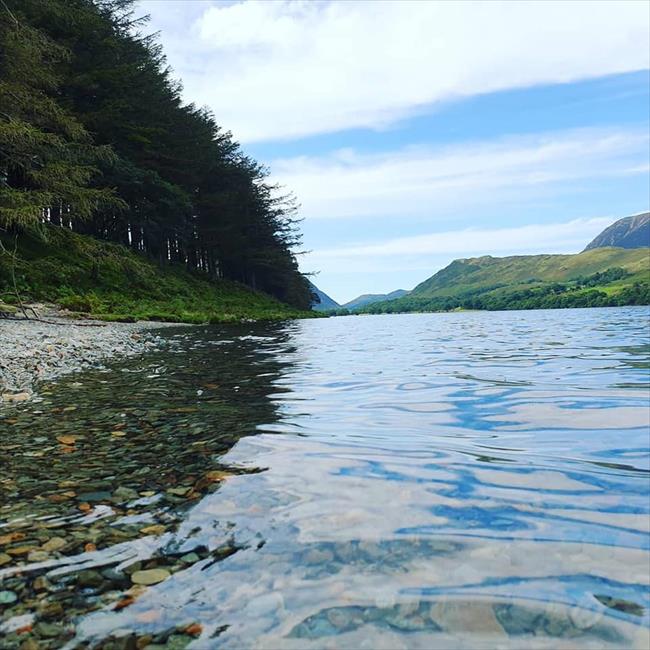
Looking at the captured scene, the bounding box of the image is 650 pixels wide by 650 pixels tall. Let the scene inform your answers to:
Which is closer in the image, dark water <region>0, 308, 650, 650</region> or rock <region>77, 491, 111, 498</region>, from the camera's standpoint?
dark water <region>0, 308, 650, 650</region>

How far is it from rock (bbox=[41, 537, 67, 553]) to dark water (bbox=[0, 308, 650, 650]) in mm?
25

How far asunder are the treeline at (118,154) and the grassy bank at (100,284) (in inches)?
72.7

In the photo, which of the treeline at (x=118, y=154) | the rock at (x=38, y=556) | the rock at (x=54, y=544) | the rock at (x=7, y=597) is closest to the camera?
the rock at (x=7, y=597)

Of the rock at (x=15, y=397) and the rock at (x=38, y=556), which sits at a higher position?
the rock at (x=15, y=397)

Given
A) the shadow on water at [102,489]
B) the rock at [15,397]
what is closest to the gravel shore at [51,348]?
the rock at [15,397]

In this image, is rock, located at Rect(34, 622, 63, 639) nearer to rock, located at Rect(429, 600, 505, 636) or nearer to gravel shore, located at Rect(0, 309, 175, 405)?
rock, located at Rect(429, 600, 505, 636)

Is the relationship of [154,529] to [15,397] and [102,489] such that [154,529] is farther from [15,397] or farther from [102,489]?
[15,397]

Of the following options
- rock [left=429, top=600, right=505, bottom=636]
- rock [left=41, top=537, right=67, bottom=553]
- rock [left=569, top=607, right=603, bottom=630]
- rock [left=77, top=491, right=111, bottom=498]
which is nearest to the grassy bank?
rock [left=77, top=491, right=111, bottom=498]

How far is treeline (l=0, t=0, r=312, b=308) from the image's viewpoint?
20484 mm

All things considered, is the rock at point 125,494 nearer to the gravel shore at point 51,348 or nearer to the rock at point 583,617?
the rock at point 583,617

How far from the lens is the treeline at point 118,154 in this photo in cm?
2048

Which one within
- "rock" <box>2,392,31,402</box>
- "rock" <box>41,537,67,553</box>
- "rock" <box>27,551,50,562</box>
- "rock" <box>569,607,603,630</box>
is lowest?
"rock" <box>27,551,50,562</box>

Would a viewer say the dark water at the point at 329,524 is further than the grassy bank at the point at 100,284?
No

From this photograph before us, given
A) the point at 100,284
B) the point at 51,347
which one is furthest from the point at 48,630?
the point at 100,284
